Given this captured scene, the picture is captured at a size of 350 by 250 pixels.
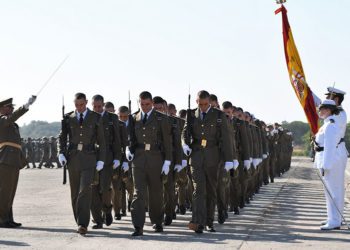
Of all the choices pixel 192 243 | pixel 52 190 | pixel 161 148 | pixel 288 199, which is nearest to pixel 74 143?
pixel 161 148

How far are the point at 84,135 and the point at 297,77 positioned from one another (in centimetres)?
740

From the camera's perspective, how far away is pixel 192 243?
10453 millimetres

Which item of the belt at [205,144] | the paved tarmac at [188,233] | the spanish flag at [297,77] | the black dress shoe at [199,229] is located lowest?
the paved tarmac at [188,233]

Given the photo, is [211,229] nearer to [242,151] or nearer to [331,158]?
[331,158]

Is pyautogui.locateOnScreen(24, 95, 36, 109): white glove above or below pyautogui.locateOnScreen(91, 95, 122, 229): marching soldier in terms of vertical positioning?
above

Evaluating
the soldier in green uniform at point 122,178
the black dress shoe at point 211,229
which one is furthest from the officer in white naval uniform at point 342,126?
the soldier in green uniform at point 122,178

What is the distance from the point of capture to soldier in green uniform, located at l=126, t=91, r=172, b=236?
1167cm

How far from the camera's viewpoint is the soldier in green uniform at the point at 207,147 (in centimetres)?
1181

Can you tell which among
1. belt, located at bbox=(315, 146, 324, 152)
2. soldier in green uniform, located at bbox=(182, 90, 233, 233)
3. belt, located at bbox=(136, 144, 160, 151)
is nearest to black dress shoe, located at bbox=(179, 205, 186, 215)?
soldier in green uniform, located at bbox=(182, 90, 233, 233)

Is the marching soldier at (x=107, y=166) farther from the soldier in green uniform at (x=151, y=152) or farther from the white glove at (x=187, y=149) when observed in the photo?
the white glove at (x=187, y=149)

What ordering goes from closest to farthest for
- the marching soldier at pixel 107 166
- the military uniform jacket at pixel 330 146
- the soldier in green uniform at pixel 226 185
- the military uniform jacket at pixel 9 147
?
the military uniform jacket at pixel 330 146 < the soldier in green uniform at pixel 226 185 < the marching soldier at pixel 107 166 < the military uniform jacket at pixel 9 147

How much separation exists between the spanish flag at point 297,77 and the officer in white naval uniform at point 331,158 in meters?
→ 4.11

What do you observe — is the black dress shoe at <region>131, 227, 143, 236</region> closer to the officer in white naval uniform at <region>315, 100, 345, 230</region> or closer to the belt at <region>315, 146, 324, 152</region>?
the officer in white naval uniform at <region>315, 100, 345, 230</region>

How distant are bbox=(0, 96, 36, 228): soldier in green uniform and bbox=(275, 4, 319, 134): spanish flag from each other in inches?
255
